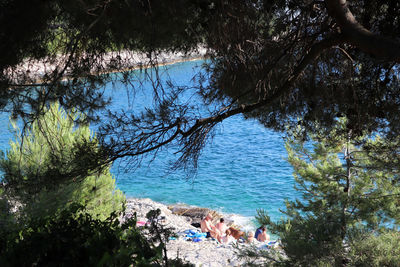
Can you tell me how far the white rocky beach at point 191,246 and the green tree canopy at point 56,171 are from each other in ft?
3.90

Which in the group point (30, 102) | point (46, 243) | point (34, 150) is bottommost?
point (46, 243)

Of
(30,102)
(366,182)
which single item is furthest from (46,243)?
(366,182)

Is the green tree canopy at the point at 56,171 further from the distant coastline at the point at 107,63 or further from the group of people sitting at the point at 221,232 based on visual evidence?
the group of people sitting at the point at 221,232

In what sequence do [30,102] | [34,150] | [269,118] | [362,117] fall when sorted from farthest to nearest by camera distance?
[34,150], [269,118], [362,117], [30,102]

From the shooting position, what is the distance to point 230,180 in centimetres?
1560

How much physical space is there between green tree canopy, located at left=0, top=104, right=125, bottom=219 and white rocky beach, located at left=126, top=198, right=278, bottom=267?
1.19 meters

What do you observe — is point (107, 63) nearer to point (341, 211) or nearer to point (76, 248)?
point (76, 248)

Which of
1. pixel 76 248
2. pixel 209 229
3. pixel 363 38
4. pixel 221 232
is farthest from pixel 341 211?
pixel 209 229

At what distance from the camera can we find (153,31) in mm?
2502

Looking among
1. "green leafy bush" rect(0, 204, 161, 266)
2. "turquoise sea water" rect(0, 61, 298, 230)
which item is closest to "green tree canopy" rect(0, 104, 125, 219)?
"green leafy bush" rect(0, 204, 161, 266)

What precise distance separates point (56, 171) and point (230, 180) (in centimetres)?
1285

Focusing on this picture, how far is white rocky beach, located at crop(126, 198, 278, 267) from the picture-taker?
8.83 meters

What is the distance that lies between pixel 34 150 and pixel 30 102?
3.86 metres

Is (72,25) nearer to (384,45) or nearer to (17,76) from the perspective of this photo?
(17,76)
